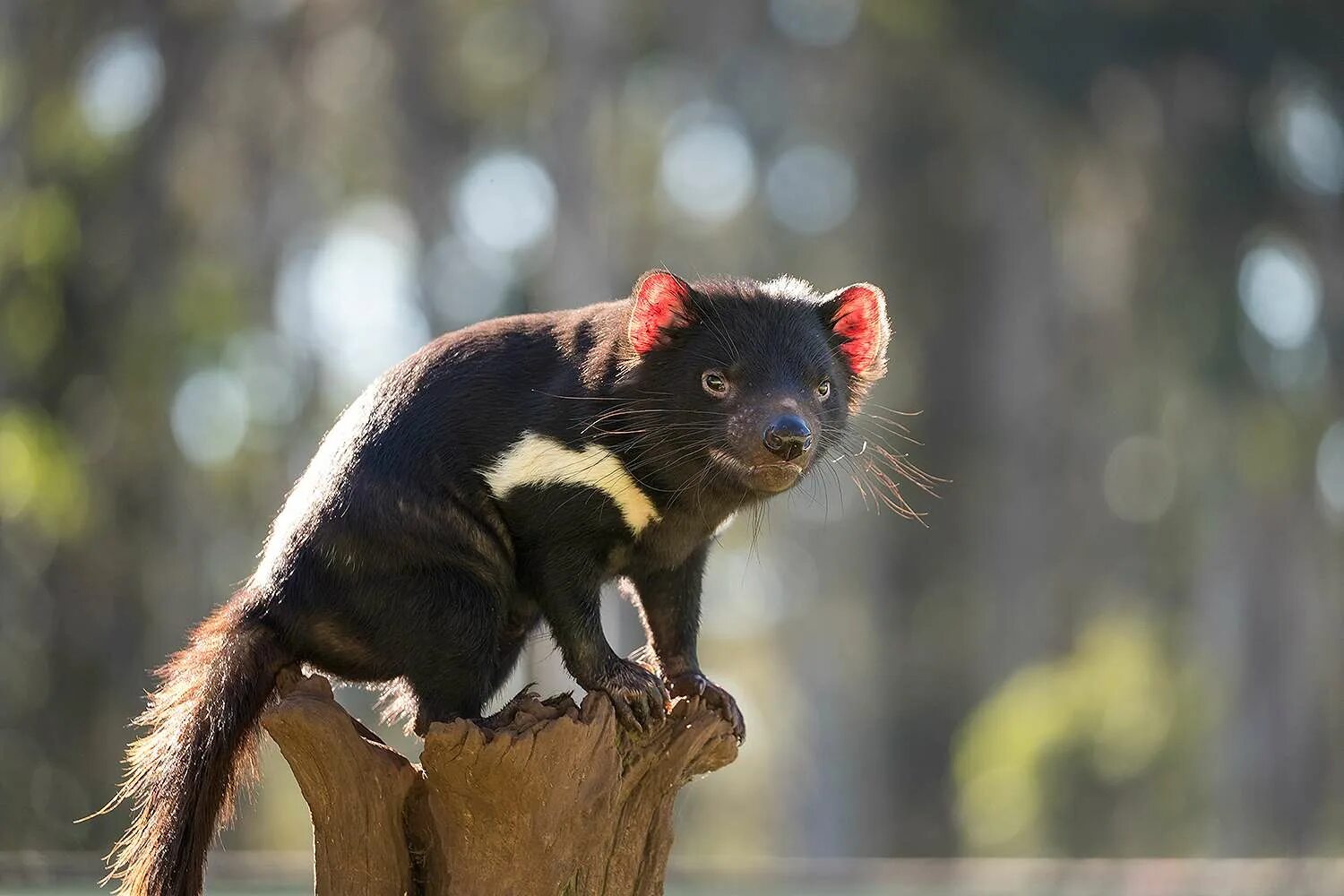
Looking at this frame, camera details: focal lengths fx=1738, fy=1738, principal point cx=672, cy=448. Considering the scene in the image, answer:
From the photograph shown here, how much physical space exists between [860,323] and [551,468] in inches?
49.9

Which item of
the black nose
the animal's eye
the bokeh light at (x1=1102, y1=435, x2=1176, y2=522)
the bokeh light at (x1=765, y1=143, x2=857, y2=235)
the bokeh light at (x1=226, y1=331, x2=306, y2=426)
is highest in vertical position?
the animal's eye

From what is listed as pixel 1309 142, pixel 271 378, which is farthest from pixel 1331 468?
pixel 271 378

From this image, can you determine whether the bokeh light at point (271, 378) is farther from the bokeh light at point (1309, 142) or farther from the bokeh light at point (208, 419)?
the bokeh light at point (1309, 142)

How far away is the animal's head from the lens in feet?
17.2

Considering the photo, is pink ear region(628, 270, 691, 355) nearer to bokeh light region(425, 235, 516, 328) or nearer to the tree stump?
the tree stump

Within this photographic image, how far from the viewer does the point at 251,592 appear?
5.42m

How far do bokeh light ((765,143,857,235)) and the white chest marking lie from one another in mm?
22739

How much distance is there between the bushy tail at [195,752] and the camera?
17.1 ft

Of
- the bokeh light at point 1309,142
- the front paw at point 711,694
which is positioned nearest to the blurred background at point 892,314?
the bokeh light at point 1309,142

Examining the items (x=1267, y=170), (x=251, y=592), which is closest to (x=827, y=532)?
(x=1267, y=170)

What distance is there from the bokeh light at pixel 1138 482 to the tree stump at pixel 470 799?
926 inches

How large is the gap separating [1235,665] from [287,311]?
560 inches

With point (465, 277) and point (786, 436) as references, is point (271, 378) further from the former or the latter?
point (786, 436)

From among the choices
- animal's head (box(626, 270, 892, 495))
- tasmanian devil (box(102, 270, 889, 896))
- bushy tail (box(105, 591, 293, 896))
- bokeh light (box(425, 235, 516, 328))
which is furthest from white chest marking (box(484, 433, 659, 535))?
bokeh light (box(425, 235, 516, 328))
